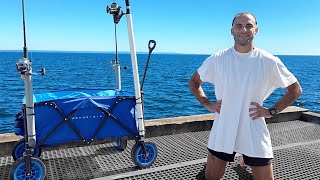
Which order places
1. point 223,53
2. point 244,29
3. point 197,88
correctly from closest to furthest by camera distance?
1. point 244,29
2. point 223,53
3. point 197,88

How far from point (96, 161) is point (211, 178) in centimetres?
225

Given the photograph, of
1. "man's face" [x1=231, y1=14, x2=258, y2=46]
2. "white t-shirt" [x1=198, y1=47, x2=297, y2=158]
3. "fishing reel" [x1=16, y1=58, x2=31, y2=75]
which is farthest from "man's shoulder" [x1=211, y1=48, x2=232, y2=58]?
"fishing reel" [x1=16, y1=58, x2=31, y2=75]

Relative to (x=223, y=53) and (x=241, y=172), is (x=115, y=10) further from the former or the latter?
(x=241, y=172)

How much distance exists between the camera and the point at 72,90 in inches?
203

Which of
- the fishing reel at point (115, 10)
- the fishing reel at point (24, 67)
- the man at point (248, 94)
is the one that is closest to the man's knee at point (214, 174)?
the man at point (248, 94)

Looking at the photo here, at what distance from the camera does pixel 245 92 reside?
2680mm

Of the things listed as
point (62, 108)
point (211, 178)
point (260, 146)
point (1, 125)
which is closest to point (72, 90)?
point (62, 108)

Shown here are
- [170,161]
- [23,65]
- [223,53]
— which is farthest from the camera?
[170,161]

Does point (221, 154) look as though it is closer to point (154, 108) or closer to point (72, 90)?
point (72, 90)

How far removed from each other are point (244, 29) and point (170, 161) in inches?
108

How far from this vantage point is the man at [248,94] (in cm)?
264

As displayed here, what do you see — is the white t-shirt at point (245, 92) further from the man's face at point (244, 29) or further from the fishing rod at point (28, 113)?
the fishing rod at point (28, 113)

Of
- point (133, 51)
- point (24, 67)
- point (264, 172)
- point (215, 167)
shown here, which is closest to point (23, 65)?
point (24, 67)

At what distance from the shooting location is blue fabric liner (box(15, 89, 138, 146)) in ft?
13.2
